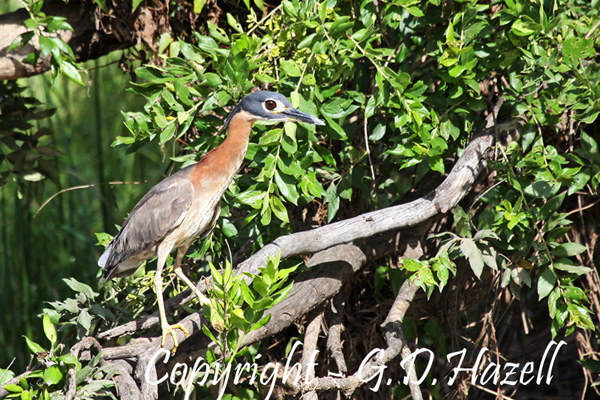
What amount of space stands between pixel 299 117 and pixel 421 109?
1.58 feet

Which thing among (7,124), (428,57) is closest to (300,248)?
(428,57)

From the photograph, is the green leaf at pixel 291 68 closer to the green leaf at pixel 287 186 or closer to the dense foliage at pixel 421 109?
the dense foliage at pixel 421 109

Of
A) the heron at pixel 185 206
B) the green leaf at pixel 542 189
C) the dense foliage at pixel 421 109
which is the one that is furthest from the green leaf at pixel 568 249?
the heron at pixel 185 206

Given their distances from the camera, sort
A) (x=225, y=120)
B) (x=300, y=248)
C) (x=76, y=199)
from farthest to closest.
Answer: (x=76, y=199), (x=225, y=120), (x=300, y=248)

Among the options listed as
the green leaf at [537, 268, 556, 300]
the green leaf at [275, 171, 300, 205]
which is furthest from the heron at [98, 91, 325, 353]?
the green leaf at [537, 268, 556, 300]

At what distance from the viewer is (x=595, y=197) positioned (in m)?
3.21

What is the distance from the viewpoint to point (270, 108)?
279 cm

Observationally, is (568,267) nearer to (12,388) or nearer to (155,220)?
(155,220)

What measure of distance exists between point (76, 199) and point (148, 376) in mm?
3771

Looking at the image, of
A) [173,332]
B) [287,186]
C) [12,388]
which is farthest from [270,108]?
[12,388]

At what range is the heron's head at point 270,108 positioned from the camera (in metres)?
2.66

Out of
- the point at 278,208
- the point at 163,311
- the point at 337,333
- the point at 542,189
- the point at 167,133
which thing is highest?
the point at 167,133

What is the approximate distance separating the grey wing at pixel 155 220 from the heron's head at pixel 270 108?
Result: 1.49ft

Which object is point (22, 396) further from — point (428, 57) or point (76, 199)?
point (76, 199)
